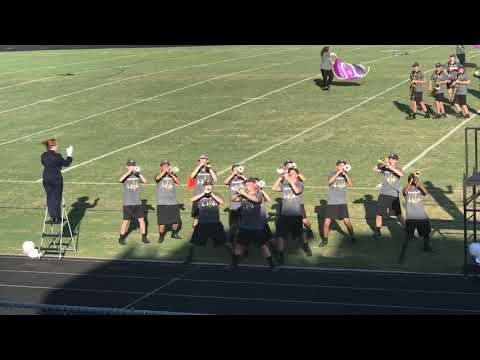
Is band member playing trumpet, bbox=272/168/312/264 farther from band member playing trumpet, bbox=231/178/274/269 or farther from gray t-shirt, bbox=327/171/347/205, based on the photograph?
gray t-shirt, bbox=327/171/347/205

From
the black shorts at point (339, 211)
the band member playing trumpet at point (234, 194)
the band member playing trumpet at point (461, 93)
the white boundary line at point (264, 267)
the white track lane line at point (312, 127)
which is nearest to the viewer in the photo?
the white boundary line at point (264, 267)

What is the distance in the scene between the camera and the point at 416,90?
98.4 ft

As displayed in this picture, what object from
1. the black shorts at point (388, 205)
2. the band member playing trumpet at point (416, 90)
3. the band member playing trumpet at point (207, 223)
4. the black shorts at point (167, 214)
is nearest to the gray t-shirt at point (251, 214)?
the band member playing trumpet at point (207, 223)

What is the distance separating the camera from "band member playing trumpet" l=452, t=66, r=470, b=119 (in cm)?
2944

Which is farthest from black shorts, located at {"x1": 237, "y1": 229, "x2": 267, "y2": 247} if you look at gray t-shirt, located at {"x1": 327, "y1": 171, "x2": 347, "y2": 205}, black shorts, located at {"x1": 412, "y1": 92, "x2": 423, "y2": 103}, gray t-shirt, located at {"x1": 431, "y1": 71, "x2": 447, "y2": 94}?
gray t-shirt, located at {"x1": 431, "y1": 71, "x2": 447, "y2": 94}

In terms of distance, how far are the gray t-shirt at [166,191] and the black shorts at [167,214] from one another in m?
0.09

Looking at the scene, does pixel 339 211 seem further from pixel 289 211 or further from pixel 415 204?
pixel 415 204

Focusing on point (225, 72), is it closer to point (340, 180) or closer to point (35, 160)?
point (35, 160)

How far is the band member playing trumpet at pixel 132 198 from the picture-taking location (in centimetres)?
1941

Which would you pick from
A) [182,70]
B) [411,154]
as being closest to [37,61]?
[182,70]

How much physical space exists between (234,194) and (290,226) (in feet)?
4.20

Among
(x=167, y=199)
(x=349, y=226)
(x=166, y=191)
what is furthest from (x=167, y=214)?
(x=349, y=226)

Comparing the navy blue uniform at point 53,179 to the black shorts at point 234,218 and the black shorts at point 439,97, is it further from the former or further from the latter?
the black shorts at point 439,97

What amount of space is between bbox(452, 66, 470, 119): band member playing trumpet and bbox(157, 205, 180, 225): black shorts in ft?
→ 42.8
